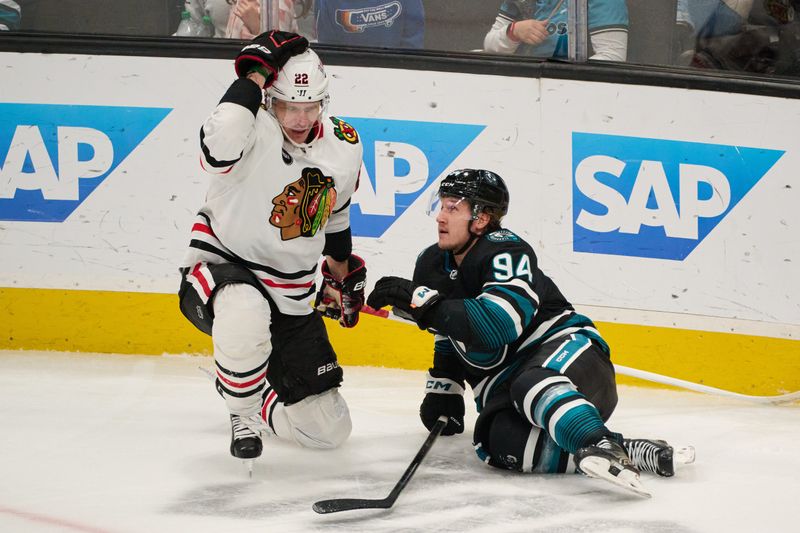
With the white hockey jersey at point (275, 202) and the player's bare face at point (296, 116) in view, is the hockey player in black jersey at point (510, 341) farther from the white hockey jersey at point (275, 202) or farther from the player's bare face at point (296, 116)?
the player's bare face at point (296, 116)

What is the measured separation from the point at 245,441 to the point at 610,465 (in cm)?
84

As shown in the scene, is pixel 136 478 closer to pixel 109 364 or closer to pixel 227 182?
pixel 227 182

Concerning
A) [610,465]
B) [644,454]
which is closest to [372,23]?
[644,454]

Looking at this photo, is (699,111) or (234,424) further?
(699,111)

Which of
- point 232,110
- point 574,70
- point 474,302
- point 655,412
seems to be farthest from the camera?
point 574,70

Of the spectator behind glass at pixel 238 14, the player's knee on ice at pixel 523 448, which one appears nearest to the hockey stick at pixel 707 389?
the player's knee on ice at pixel 523 448

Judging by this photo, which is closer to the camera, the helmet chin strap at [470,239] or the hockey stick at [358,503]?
the hockey stick at [358,503]

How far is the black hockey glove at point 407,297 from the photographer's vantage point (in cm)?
246

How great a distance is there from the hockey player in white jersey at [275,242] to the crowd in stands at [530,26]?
1154 millimetres

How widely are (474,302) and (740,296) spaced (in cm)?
140

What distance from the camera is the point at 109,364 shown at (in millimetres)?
3615

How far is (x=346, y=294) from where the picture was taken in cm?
275

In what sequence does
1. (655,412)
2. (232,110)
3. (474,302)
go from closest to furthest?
1. (232,110)
2. (474,302)
3. (655,412)

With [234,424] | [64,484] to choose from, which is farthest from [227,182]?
[64,484]
